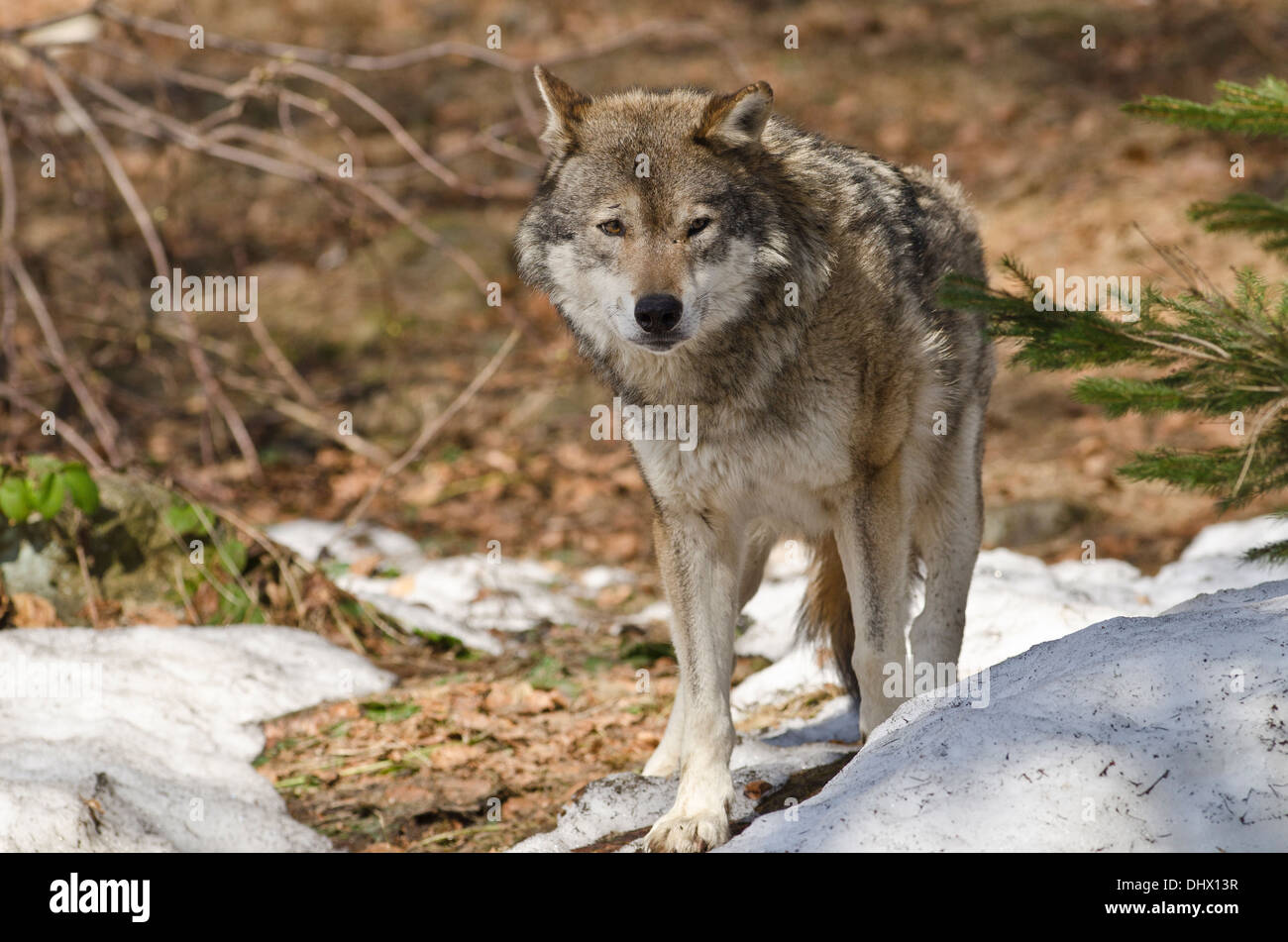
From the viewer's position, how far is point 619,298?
3.89 metres

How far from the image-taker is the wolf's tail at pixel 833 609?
4.92m

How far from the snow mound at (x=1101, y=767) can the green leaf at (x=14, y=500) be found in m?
4.03

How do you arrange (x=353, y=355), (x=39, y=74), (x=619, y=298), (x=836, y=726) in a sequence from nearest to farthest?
(x=619, y=298)
(x=836, y=726)
(x=39, y=74)
(x=353, y=355)

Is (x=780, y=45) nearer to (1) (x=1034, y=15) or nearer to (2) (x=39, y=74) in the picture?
(1) (x=1034, y=15)

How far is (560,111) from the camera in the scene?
167 inches

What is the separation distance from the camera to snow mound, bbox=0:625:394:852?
406 cm

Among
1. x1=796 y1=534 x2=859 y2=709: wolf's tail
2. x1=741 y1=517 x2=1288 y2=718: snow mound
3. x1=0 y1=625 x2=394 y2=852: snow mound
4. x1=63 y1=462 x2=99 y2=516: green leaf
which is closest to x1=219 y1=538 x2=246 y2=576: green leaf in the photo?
x1=0 y1=625 x2=394 y2=852: snow mound

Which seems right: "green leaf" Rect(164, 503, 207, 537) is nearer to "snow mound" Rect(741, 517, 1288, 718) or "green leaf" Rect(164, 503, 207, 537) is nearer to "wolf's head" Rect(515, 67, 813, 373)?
"snow mound" Rect(741, 517, 1288, 718)

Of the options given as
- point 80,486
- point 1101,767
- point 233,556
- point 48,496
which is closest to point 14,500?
point 48,496

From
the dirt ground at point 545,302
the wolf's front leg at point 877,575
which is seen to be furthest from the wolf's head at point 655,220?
the dirt ground at point 545,302

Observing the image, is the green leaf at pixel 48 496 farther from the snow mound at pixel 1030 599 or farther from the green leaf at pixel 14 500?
the snow mound at pixel 1030 599

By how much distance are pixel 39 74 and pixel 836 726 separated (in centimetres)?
845

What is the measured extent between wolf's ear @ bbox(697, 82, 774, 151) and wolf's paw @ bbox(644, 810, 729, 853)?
2.15 m

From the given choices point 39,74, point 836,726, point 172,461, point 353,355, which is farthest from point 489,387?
point 836,726
